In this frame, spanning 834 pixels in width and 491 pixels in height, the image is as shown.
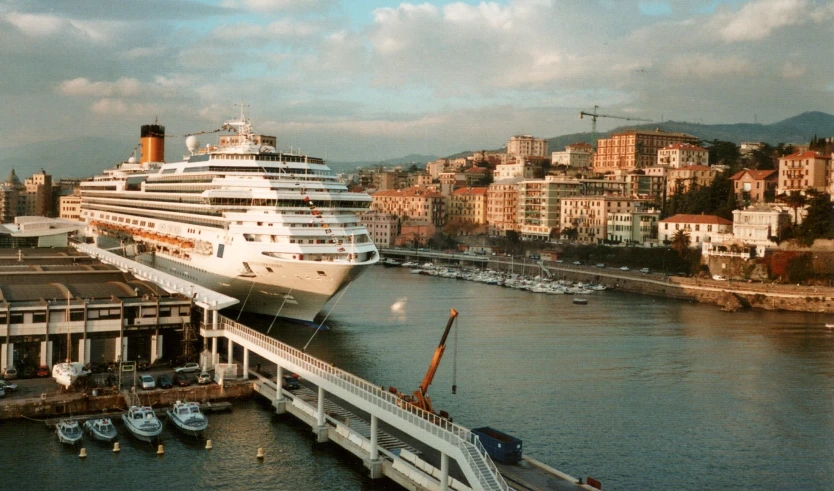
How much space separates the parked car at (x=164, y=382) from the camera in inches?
770

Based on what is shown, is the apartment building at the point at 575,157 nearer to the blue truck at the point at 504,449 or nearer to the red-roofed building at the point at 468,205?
the red-roofed building at the point at 468,205

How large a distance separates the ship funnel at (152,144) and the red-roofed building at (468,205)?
36295mm

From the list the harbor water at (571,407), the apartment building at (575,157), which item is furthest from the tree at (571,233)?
the harbor water at (571,407)

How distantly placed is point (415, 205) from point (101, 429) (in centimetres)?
6439

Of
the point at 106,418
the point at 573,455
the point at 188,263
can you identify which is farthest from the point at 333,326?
the point at 573,455

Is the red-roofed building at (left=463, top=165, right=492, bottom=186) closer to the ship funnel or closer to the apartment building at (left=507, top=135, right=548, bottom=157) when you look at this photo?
the apartment building at (left=507, top=135, right=548, bottom=157)

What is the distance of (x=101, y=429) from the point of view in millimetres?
16984

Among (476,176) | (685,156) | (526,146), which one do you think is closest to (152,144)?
(685,156)

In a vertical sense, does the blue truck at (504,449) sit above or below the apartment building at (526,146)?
below

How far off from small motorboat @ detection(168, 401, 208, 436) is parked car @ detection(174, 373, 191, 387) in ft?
5.24

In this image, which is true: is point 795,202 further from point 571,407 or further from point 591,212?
point 571,407

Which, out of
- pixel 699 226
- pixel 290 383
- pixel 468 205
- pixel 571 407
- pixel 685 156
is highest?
pixel 685 156

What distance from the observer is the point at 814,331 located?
3431cm

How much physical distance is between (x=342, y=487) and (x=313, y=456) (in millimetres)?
1646
